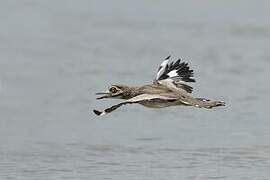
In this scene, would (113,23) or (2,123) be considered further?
(113,23)

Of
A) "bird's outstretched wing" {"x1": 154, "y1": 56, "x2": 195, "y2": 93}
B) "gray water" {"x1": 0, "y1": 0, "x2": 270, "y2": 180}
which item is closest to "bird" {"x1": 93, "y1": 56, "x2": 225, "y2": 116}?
"bird's outstretched wing" {"x1": 154, "y1": 56, "x2": 195, "y2": 93}

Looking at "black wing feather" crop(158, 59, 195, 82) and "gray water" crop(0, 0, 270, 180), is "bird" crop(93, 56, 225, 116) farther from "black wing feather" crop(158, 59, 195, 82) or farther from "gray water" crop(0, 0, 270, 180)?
"gray water" crop(0, 0, 270, 180)

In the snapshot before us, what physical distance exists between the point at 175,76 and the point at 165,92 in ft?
3.82

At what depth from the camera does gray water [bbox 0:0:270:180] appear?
11.4 m

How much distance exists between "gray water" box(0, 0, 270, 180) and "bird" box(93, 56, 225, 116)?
29.5 inches

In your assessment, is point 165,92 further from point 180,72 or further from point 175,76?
point 180,72

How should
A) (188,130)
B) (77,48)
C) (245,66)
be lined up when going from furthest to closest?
(77,48), (245,66), (188,130)

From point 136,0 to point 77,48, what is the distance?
16.4ft

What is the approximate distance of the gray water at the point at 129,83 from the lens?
11.4 m

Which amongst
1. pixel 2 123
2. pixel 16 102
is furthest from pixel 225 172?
pixel 16 102

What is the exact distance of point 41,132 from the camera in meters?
12.7

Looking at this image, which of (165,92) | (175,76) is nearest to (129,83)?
(175,76)

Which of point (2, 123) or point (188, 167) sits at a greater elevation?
point (2, 123)

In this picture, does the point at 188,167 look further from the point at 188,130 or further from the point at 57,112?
the point at 57,112
